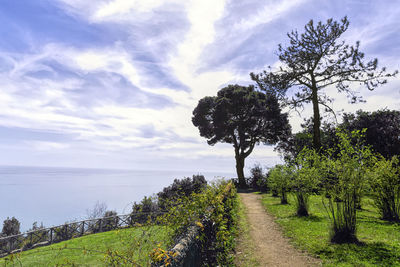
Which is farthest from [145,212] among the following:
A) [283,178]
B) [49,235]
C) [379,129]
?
[379,129]

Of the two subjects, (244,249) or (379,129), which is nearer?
(244,249)

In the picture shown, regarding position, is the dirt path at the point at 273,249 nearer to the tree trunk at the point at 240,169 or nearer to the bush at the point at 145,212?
the bush at the point at 145,212

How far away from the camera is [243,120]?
3231cm

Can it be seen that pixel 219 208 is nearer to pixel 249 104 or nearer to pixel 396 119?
pixel 249 104

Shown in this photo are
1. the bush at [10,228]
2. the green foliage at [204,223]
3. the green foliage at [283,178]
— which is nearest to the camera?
the green foliage at [204,223]

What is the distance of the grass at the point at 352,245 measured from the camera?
554 cm

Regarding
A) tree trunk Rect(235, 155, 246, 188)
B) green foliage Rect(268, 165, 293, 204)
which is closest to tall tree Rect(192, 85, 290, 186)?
tree trunk Rect(235, 155, 246, 188)

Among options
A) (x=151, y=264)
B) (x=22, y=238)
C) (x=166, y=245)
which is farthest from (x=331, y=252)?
(x=22, y=238)

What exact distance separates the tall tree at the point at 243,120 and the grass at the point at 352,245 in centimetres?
2207

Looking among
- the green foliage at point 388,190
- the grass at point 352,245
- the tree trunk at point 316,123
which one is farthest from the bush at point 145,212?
the tree trunk at point 316,123

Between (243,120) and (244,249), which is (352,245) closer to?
(244,249)

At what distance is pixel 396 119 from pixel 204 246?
115 ft

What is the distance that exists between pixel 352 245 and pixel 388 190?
4.40m

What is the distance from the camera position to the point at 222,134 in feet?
107
